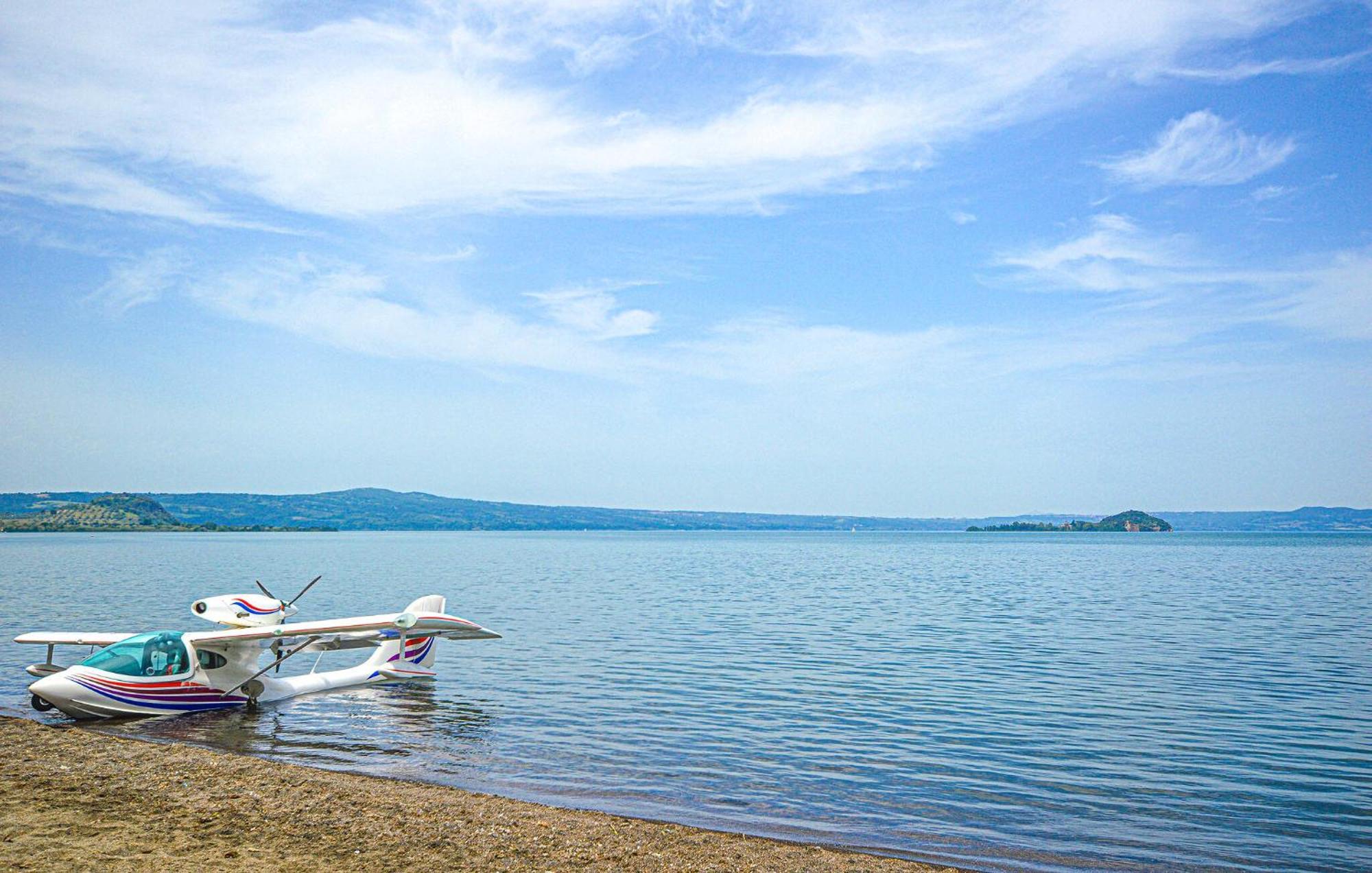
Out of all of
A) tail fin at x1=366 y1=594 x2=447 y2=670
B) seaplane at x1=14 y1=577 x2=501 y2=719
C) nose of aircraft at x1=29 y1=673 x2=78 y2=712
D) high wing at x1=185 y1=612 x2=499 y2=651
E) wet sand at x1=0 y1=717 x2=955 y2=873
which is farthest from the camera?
tail fin at x1=366 y1=594 x2=447 y2=670

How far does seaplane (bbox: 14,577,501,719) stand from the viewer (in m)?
19.4

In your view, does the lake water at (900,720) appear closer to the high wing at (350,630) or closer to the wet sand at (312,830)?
the wet sand at (312,830)

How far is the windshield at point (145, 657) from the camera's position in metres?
19.8

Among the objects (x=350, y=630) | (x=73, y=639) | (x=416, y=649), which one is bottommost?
(x=416, y=649)

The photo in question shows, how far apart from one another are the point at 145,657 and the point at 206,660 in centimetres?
132

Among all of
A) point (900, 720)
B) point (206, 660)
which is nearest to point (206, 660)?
point (206, 660)

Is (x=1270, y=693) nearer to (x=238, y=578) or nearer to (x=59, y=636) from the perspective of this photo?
(x=59, y=636)

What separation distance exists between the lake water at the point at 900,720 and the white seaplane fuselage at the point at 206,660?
60 centimetres

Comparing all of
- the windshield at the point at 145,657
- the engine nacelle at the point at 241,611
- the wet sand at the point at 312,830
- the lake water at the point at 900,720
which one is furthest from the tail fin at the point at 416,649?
the wet sand at the point at 312,830

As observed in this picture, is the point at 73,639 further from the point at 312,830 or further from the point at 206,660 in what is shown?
the point at 312,830

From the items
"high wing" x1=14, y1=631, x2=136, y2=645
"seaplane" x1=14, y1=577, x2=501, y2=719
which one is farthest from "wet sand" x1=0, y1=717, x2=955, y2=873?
"high wing" x1=14, y1=631, x2=136, y2=645

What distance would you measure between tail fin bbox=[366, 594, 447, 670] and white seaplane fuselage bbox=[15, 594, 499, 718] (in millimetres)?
1289

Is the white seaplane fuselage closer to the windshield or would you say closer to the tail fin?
the windshield

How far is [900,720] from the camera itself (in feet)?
66.7
